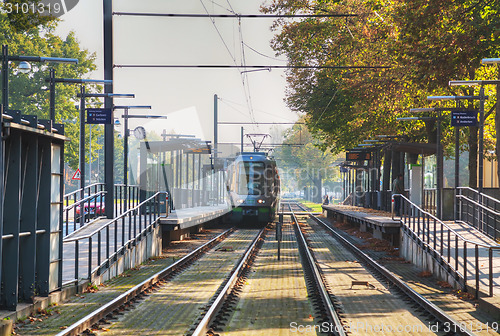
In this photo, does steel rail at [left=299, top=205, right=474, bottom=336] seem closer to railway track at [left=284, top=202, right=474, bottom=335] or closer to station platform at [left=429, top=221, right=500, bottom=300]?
railway track at [left=284, top=202, right=474, bottom=335]

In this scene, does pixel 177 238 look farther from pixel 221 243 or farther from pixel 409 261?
pixel 409 261

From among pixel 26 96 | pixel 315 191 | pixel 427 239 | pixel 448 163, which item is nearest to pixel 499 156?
pixel 427 239

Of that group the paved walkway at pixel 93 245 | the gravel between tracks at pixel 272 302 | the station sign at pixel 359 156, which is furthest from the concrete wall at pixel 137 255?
the station sign at pixel 359 156

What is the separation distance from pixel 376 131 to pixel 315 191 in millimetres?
69661

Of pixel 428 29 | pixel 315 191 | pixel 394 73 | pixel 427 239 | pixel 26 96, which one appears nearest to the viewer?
pixel 427 239

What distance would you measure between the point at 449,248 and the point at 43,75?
124ft

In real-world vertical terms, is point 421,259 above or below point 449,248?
below

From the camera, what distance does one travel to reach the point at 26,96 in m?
47.9

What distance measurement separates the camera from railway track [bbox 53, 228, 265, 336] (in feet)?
33.1

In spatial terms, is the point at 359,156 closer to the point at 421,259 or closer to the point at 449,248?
the point at 421,259

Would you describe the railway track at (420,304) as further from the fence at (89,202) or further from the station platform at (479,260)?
the fence at (89,202)

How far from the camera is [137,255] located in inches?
723

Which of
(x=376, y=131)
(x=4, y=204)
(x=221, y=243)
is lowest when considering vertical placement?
(x=221, y=243)

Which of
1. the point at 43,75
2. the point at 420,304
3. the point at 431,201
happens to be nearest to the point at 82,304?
the point at 420,304
